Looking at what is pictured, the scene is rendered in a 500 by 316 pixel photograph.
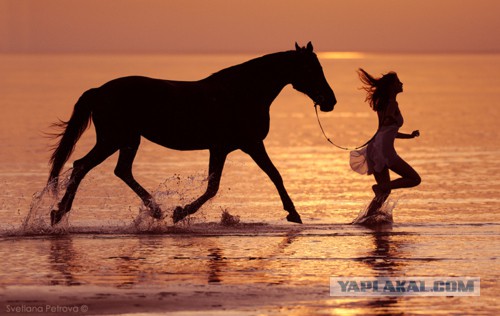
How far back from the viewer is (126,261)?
35.6ft

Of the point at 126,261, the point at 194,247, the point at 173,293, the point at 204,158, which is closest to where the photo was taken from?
the point at 173,293

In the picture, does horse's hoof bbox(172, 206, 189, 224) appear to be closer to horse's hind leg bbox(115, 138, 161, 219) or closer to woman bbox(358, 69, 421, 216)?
horse's hind leg bbox(115, 138, 161, 219)

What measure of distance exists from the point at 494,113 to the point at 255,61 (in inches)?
1194

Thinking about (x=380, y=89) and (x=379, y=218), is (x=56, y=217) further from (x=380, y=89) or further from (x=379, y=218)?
(x=380, y=89)

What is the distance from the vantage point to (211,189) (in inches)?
532

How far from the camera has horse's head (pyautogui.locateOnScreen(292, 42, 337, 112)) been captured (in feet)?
45.2

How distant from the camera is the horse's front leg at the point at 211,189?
13.4m

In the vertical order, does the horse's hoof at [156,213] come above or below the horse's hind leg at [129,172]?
below

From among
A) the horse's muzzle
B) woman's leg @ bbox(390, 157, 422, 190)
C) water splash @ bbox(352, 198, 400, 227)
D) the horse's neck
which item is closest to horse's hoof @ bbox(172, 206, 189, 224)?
the horse's neck

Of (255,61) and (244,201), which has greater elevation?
(255,61)

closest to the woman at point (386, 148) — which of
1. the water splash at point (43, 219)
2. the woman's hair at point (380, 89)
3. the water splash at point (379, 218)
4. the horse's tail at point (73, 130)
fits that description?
the woman's hair at point (380, 89)

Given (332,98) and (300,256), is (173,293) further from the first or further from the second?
(332,98)

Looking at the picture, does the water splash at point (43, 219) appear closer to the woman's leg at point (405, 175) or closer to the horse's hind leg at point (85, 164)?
the horse's hind leg at point (85, 164)

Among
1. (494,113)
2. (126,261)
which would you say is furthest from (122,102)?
(494,113)
